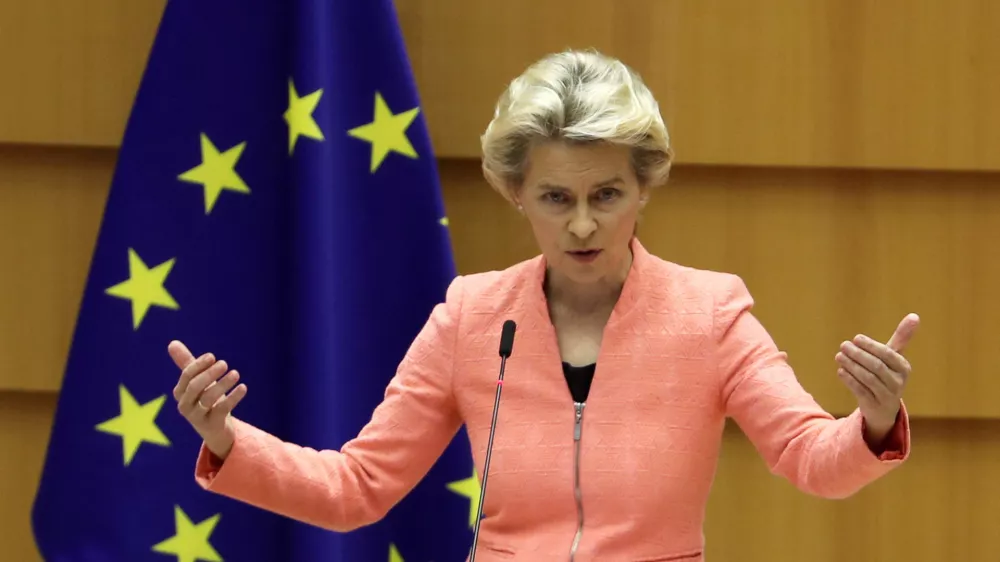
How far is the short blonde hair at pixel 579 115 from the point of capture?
163 centimetres

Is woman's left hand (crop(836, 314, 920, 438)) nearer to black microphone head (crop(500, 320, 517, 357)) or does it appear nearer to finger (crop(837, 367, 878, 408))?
finger (crop(837, 367, 878, 408))

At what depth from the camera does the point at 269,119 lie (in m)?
2.21

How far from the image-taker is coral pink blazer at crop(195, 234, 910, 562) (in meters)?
1.60

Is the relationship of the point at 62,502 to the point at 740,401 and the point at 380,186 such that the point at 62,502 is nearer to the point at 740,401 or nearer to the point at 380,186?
the point at 380,186

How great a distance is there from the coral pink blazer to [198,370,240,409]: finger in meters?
0.09

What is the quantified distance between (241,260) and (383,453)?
2.02 feet

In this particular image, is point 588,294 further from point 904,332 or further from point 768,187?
point 768,187

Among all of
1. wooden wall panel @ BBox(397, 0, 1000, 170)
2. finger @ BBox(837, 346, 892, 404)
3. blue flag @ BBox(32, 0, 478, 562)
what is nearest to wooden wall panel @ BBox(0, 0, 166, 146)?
blue flag @ BBox(32, 0, 478, 562)

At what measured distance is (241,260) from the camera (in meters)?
2.21

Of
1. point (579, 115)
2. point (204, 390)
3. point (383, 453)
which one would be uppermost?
point (579, 115)

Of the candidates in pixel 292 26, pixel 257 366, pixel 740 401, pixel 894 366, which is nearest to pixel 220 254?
pixel 257 366

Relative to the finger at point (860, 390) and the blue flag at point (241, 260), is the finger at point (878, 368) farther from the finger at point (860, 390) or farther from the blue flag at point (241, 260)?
the blue flag at point (241, 260)

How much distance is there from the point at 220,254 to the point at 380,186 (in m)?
0.31

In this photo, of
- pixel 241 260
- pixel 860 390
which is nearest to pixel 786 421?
pixel 860 390
